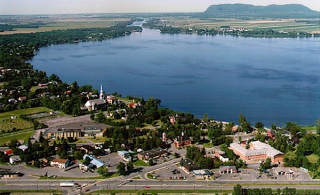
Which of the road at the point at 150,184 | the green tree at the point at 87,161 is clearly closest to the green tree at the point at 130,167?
the road at the point at 150,184

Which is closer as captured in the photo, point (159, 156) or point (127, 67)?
point (159, 156)

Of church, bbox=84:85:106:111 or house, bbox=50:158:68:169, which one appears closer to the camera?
house, bbox=50:158:68:169

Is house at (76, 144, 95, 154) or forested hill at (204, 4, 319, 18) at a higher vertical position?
forested hill at (204, 4, 319, 18)

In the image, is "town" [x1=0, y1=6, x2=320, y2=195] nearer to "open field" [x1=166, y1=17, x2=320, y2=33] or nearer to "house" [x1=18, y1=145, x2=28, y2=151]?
"house" [x1=18, y1=145, x2=28, y2=151]

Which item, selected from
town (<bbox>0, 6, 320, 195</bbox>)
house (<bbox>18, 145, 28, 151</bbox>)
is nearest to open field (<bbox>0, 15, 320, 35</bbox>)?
town (<bbox>0, 6, 320, 195</bbox>)

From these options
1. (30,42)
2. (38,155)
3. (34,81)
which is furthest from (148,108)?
(30,42)

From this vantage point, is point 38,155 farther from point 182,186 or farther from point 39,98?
point 39,98

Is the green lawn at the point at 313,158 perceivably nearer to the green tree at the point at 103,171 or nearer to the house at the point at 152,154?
the house at the point at 152,154
